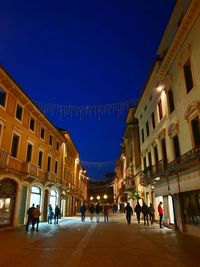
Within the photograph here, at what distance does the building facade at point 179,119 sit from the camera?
1304 cm

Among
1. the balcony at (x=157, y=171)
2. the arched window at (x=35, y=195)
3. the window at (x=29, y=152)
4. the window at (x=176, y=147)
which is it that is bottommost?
the arched window at (x=35, y=195)

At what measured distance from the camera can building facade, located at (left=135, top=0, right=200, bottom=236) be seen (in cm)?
1304

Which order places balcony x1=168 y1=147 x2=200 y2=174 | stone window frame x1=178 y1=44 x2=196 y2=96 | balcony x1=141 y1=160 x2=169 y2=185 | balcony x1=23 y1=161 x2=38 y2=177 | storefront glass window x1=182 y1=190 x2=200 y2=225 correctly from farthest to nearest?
1. balcony x1=23 y1=161 x2=38 y2=177
2. balcony x1=141 y1=160 x2=169 y2=185
3. stone window frame x1=178 y1=44 x2=196 y2=96
4. storefront glass window x1=182 y1=190 x2=200 y2=225
5. balcony x1=168 y1=147 x2=200 y2=174

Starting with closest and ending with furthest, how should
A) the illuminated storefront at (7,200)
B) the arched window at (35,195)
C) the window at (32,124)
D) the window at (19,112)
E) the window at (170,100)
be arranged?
the illuminated storefront at (7,200) < the window at (170,100) < the window at (19,112) < the arched window at (35,195) < the window at (32,124)

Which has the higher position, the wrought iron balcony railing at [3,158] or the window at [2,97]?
the window at [2,97]

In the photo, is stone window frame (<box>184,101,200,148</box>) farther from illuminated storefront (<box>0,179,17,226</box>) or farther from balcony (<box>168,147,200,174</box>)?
illuminated storefront (<box>0,179,17,226</box>)

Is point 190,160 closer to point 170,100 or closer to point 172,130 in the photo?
point 172,130

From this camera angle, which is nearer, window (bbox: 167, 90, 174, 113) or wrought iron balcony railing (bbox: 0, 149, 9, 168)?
wrought iron balcony railing (bbox: 0, 149, 9, 168)

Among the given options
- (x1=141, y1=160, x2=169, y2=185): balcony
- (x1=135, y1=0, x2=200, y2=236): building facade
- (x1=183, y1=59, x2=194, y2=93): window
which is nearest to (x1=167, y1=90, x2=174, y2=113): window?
(x1=135, y1=0, x2=200, y2=236): building facade

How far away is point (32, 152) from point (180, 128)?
13846 mm

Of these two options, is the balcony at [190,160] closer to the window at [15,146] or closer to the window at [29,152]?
the window at [15,146]

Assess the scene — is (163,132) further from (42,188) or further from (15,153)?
(42,188)

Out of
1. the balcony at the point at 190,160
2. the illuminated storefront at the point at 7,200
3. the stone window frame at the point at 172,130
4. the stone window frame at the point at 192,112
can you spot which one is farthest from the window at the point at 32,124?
the stone window frame at the point at 192,112

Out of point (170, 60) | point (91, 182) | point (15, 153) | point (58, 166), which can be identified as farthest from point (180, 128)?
point (91, 182)
